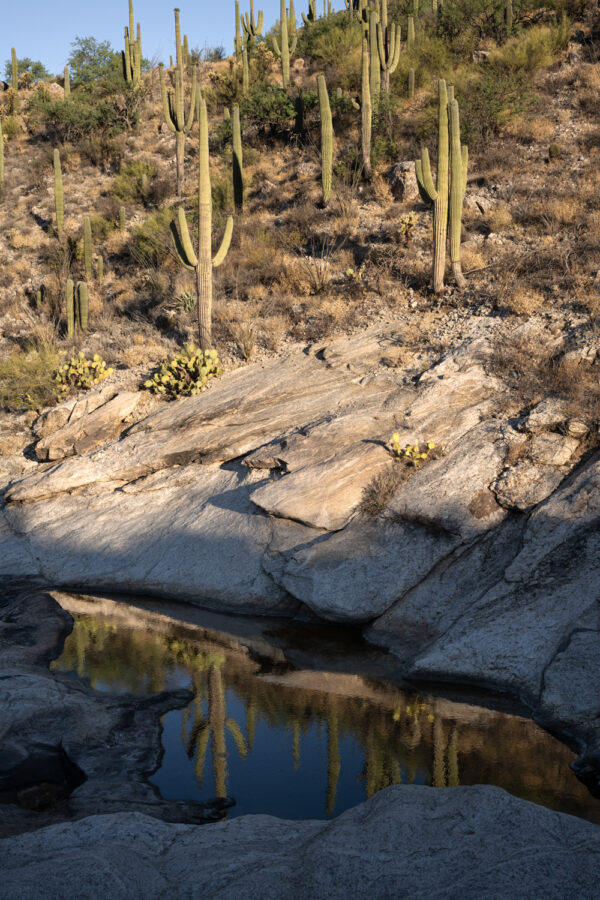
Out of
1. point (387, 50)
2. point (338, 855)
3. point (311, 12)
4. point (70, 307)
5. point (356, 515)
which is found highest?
point (311, 12)

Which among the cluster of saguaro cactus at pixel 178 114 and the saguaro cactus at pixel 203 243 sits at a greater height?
the cluster of saguaro cactus at pixel 178 114

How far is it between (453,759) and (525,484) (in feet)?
13.2

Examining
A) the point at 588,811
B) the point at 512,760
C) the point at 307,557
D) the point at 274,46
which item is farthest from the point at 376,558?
the point at 274,46

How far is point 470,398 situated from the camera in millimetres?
10828

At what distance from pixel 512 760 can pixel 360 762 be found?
4.11 feet

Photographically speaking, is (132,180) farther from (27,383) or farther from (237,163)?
(27,383)

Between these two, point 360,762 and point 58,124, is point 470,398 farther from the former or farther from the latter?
point 58,124

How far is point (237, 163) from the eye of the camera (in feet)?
65.0

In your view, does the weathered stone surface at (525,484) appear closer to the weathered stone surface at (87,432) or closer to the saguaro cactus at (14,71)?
the weathered stone surface at (87,432)

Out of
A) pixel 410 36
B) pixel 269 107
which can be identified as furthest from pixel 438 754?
pixel 410 36

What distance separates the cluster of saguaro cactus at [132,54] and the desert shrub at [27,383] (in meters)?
19.1

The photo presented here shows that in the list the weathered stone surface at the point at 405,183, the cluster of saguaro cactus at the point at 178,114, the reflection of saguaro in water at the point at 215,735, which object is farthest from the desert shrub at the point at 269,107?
the reflection of saguaro in water at the point at 215,735

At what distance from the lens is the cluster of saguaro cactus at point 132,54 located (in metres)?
28.0

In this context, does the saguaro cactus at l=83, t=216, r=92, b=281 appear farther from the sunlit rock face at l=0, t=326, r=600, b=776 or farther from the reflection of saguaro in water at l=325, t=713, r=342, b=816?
the reflection of saguaro in water at l=325, t=713, r=342, b=816
